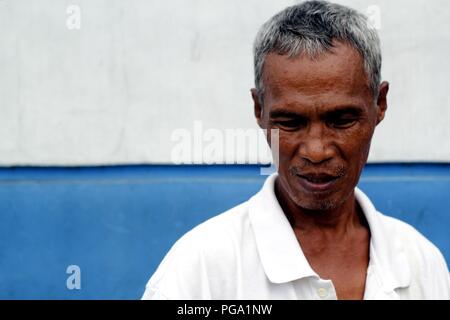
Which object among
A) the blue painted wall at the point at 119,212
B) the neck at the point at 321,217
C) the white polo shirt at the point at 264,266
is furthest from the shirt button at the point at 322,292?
the blue painted wall at the point at 119,212

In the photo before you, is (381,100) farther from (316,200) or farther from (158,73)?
(158,73)

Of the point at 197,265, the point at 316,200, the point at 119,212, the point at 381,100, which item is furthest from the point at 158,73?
the point at 197,265

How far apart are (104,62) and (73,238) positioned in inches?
34.6

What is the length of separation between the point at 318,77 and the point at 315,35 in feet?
0.33

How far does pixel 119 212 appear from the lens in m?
3.59

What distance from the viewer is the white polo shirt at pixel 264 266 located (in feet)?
5.45

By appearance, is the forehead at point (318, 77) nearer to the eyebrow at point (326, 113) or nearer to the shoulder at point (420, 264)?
the eyebrow at point (326, 113)

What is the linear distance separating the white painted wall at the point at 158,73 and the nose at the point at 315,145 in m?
1.83

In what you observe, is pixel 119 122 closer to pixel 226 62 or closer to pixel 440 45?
pixel 226 62

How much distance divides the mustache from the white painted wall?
179 cm

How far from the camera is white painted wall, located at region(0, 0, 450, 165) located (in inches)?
140

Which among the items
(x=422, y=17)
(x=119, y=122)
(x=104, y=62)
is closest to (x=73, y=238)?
(x=119, y=122)

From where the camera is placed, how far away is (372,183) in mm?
3555

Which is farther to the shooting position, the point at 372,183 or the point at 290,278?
the point at 372,183
